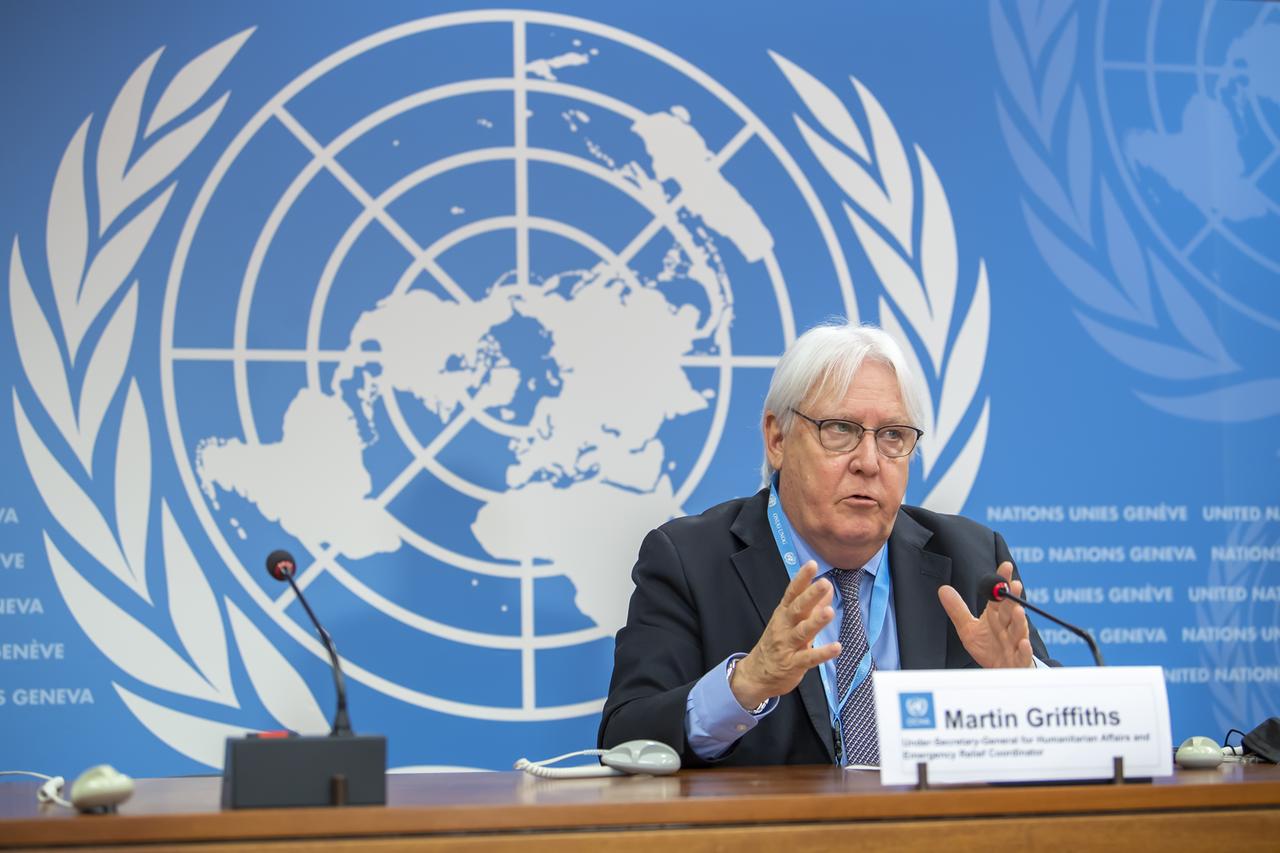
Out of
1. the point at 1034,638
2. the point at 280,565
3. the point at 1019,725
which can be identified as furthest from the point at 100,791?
the point at 1034,638

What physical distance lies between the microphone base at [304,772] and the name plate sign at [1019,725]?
0.69 m

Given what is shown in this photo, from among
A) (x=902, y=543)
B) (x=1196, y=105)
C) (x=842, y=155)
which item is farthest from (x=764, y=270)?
(x=1196, y=105)

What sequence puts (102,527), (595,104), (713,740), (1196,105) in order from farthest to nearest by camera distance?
(1196,105) → (595,104) → (102,527) → (713,740)

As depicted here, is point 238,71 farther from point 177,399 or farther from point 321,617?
A: point 321,617

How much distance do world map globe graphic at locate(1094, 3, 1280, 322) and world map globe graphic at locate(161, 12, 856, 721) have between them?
1124 mm

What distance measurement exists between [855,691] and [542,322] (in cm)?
135

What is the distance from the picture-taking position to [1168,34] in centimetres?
391

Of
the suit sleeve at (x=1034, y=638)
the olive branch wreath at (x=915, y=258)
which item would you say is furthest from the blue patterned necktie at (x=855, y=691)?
the olive branch wreath at (x=915, y=258)

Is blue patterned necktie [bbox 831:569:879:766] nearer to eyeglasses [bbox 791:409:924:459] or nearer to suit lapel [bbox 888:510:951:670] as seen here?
suit lapel [bbox 888:510:951:670]

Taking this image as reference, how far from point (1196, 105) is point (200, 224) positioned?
2.93 m

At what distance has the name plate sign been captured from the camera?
5.85ft

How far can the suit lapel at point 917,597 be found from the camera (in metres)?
2.75

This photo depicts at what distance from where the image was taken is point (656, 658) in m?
2.70

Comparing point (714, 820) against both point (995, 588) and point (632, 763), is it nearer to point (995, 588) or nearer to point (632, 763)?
point (632, 763)
